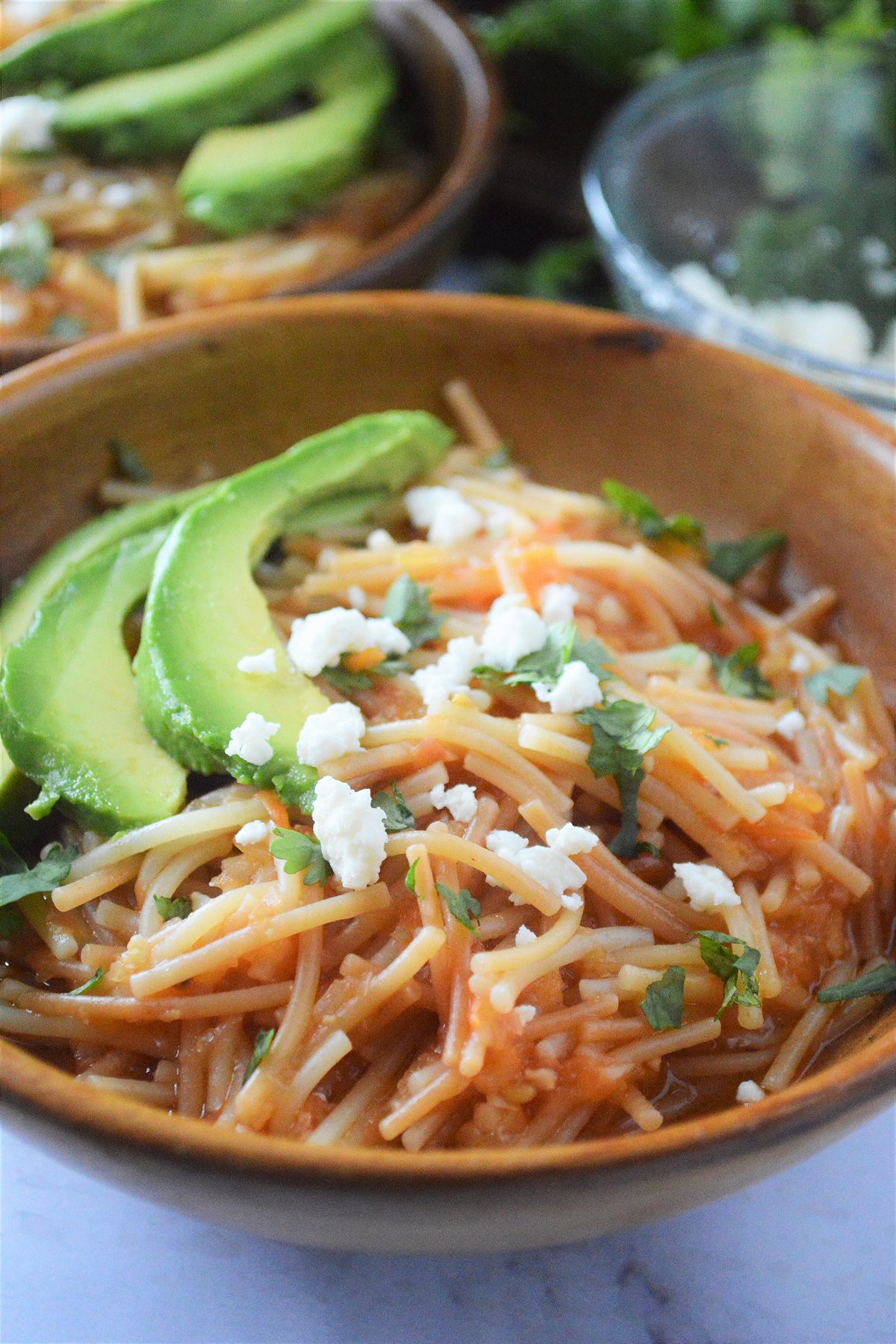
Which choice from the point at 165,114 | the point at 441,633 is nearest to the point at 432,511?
the point at 441,633

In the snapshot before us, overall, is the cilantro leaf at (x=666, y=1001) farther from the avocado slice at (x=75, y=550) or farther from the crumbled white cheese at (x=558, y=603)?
the avocado slice at (x=75, y=550)

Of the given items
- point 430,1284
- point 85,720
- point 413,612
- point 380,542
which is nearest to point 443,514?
point 380,542

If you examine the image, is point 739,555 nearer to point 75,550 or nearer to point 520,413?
point 520,413

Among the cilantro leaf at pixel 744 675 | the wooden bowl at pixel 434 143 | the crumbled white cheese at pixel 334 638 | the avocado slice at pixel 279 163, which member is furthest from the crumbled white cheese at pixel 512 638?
the avocado slice at pixel 279 163

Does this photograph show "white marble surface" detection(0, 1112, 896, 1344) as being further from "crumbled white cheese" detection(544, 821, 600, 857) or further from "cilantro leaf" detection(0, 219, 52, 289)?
"cilantro leaf" detection(0, 219, 52, 289)

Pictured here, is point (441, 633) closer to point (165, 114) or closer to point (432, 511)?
point (432, 511)

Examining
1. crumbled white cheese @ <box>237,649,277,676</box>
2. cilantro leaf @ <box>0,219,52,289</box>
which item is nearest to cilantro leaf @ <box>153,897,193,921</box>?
crumbled white cheese @ <box>237,649,277,676</box>
